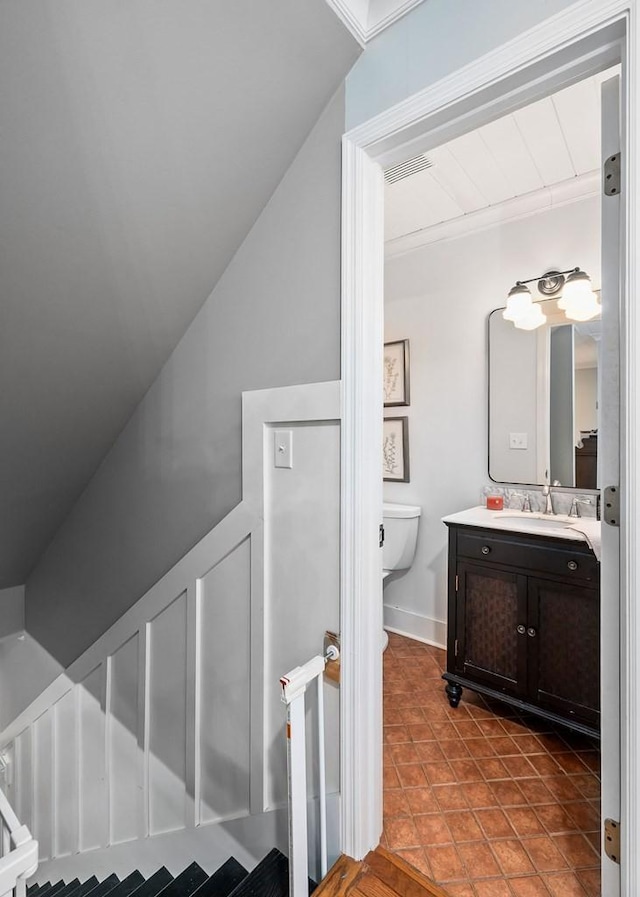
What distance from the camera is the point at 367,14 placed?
129 cm

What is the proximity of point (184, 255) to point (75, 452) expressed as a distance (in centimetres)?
108

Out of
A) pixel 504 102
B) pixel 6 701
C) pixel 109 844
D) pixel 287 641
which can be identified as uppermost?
pixel 504 102

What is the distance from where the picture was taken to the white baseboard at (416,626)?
275 centimetres

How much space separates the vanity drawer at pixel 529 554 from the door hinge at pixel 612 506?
2.89ft

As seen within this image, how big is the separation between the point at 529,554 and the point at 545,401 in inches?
33.7

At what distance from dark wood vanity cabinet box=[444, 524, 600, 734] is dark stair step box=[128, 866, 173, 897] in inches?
54.9

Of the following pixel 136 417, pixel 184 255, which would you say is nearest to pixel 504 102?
pixel 184 255

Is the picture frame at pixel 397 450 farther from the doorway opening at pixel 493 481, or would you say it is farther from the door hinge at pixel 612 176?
the door hinge at pixel 612 176

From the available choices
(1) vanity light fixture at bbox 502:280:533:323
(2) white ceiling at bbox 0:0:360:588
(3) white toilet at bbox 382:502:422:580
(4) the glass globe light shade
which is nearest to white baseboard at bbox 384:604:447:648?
(3) white toilet at bbox 382:502:422:580

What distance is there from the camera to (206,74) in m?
1.19

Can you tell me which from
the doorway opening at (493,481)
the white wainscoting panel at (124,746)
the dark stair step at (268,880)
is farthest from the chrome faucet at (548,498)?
the white wainscoting panel at (124,746)

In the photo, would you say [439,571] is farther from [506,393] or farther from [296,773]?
[296,773]

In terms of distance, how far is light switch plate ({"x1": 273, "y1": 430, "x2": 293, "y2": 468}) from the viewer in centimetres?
149

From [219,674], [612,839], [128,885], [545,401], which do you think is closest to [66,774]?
[128,885]
